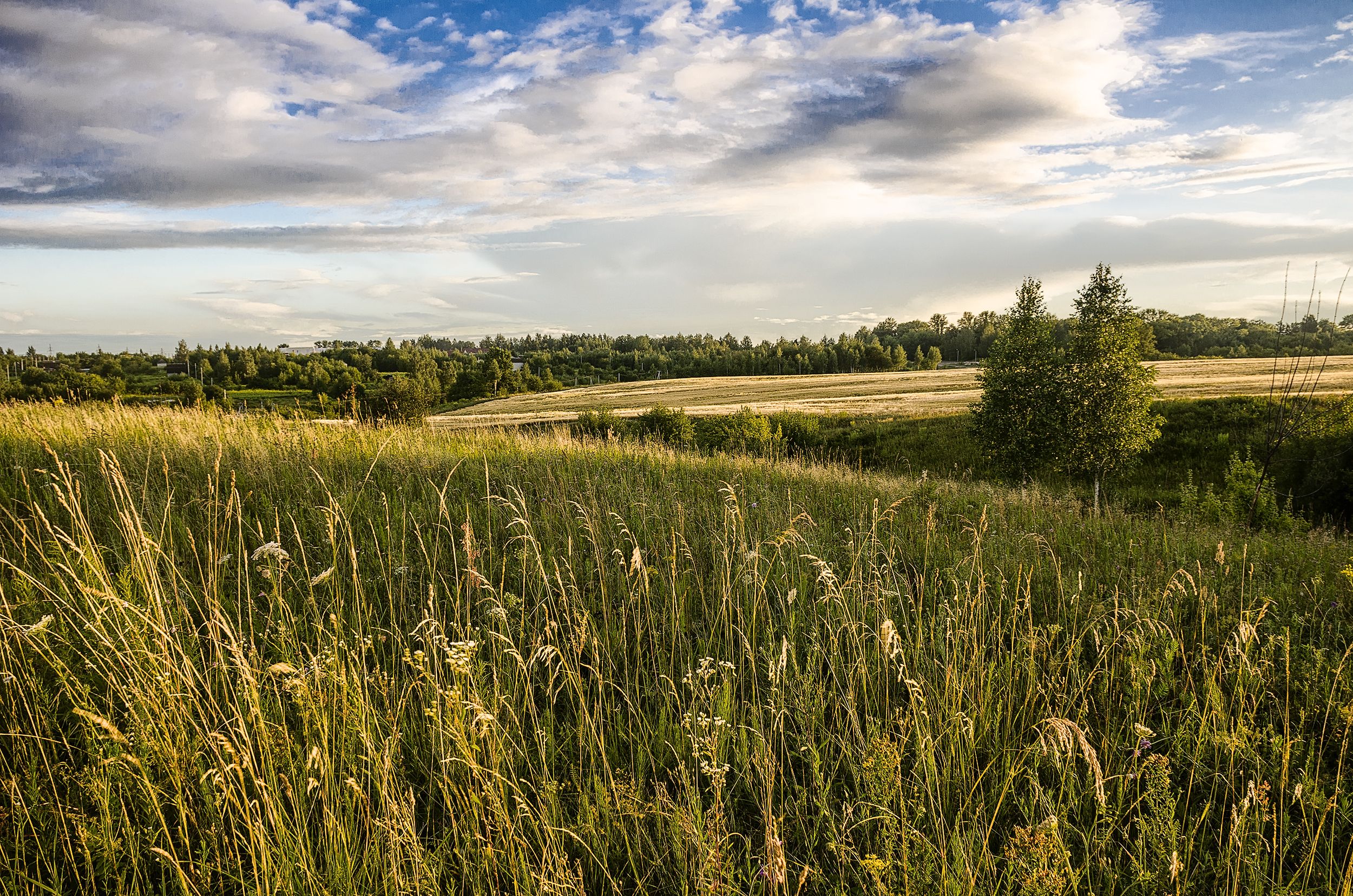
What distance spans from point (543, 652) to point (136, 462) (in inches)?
331

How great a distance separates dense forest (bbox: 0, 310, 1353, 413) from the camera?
3804 inches

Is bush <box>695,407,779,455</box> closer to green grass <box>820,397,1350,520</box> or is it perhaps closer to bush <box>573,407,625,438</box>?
green grass <box>820,397,1350,520</box>

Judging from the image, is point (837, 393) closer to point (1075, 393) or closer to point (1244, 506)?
point (1075, 393)

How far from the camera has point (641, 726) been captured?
11.2ft

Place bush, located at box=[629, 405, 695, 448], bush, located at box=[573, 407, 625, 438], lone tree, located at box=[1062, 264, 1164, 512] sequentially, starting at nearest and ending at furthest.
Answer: lone tree, located at box=[1062, 264, 1164, 512]
bush, located at box=[573, 407, 625, 438]
bush, located at box=[629, 405, 695, 448]

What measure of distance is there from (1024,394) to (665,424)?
2487 cm

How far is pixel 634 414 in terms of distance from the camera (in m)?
54.5

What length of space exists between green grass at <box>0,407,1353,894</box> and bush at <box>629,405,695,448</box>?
1527 inches

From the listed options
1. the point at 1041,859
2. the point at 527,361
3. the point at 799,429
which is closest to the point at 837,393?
the point at 799,429

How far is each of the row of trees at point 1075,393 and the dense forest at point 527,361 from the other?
6282cm

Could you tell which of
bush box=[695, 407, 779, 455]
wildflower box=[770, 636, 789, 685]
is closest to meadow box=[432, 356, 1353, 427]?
bush box=[695, 407, 779, 455]

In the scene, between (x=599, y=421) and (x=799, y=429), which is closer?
(x=599, y=421)

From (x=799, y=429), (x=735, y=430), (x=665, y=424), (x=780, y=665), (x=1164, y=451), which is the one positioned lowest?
(x=1164, y=451)

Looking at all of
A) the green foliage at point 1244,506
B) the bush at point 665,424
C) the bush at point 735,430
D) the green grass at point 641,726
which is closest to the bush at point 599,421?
the bush at point 665,424
